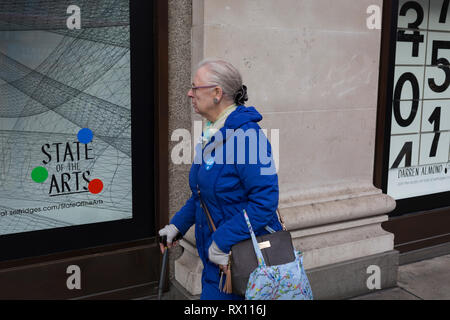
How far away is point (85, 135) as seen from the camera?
3979 mm

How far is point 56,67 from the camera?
379 cm

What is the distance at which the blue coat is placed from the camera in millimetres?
2494

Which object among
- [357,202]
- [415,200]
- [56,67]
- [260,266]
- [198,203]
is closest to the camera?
[260,266]

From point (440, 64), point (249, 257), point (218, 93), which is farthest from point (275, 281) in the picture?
point (440, 64)

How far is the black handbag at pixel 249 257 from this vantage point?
2496mm

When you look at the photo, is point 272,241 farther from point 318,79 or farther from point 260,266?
point 318,79

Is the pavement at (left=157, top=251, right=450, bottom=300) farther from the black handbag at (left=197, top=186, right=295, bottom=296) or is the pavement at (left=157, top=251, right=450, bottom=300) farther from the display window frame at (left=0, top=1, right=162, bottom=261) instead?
the black handbag at (left=197, top=186, right=295, bottom=296)

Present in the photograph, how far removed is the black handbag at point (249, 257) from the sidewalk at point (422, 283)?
2.49 m

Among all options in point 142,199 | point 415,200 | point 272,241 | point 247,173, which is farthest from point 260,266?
point 415,200

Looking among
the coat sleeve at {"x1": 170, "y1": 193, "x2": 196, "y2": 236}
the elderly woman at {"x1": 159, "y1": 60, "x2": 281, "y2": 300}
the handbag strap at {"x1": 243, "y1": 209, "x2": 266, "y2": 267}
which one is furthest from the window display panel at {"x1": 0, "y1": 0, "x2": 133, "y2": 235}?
the handbag strap at {"x1": 243, "y1": 209, "x2": 266, "y2": 267}

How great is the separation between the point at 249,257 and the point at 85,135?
80.4 inches

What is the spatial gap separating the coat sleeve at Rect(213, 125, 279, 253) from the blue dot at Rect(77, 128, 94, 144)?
1.88 meters

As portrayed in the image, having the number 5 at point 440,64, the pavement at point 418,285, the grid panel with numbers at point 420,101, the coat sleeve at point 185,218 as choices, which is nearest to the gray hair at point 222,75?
the coat sleeve at point 185,218

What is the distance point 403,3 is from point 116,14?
10.4 ft
